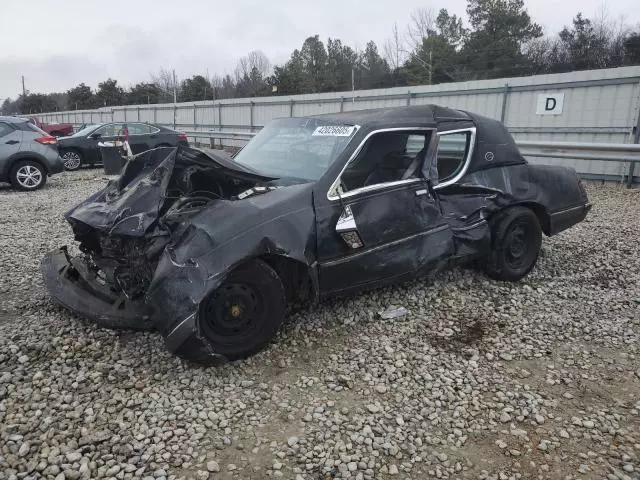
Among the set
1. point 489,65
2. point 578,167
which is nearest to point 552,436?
point 578,167

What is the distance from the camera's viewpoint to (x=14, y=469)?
250 cm

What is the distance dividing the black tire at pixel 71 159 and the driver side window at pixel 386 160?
13481 mm

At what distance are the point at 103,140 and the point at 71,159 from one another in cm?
110

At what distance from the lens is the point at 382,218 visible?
3.99 metres

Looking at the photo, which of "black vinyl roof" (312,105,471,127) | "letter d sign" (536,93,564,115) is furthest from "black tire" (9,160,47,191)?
"letter d sign" (536,93,564,115)

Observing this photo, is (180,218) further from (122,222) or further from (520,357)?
(520,357)

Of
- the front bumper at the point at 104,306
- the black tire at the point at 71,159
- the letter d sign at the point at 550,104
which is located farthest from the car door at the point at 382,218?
the black tire at the point at 71,159

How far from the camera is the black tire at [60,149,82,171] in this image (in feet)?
49.4

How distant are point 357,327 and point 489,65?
35.4 meters

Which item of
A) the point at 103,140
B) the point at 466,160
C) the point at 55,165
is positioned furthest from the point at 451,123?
the point at 103,140

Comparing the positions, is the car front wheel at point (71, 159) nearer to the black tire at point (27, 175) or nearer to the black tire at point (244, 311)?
the black tire at point (27, 175)

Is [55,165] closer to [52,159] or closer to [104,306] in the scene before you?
[52,159]

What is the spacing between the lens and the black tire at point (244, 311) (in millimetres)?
3309

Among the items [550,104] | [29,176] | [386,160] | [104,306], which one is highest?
[550,104]
